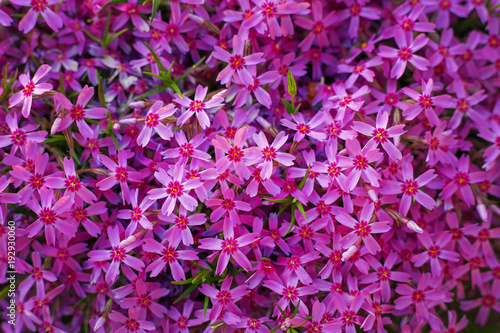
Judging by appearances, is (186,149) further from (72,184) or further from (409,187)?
(409,187)

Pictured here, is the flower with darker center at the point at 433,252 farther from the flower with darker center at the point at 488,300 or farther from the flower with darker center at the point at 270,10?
the flower with darker center at the point at 270,10

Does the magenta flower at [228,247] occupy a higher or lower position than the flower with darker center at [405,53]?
lower

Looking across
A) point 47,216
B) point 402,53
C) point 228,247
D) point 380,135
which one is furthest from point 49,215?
point 402,53

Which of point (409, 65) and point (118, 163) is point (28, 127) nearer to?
point (118, 163)

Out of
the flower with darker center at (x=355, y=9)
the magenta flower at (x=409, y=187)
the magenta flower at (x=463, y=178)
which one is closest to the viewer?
the magenta flower at (x=409, y=187)

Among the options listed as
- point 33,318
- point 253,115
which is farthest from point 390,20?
point 33,318

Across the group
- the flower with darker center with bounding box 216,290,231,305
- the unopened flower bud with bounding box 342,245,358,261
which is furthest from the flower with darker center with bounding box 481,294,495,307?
the flower with darker center with bounding box 216,290,231,305

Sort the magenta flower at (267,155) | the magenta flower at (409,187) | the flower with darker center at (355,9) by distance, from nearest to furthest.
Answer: the magenta flower at (267,155) → the magenta flower at (409,187) → the flower with darker center at (355,9)

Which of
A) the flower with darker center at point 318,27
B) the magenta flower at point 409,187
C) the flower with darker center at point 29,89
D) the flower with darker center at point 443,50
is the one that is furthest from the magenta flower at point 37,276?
the flower with darker center at point 443,50

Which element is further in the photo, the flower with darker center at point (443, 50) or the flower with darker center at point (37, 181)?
the flower with darker center at point (443, 50)
